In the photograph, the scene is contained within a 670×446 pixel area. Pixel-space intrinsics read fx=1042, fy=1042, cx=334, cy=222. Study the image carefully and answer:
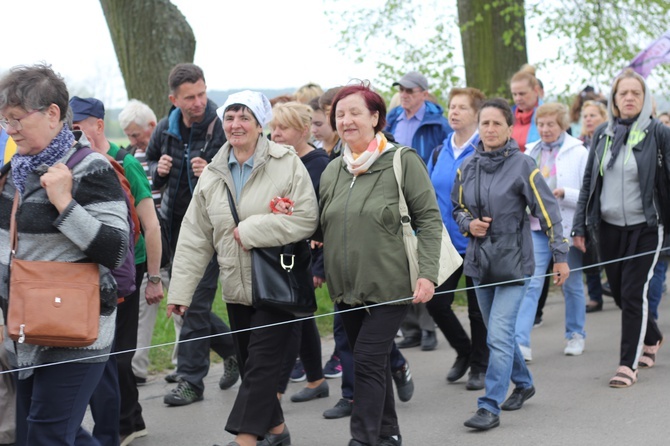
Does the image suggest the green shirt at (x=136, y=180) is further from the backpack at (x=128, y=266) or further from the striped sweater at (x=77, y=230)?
the striped sweater at (x=77, y=230)

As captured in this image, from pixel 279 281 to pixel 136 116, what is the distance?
3.41 metres

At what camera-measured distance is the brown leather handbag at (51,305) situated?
430cm

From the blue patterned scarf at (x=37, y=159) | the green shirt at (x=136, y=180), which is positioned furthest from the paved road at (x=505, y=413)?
the blue patterned scarf at (x=37, y=159)

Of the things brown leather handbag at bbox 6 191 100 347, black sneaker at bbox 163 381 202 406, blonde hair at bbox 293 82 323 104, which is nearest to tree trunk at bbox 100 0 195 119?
blonde hair at bbox 293 82 323 104

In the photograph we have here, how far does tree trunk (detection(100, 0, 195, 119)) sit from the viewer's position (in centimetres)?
1188

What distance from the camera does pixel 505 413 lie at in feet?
22.2

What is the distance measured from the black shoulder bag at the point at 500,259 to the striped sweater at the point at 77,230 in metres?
2.75

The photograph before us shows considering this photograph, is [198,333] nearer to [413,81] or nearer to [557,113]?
[413,81]

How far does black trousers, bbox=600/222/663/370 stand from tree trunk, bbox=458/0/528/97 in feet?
25.2

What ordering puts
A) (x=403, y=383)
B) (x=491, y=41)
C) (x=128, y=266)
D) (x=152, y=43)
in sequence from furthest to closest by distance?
(x=491, y=41) < (x=152, y=43) < (x=403, y=383) < (x=128, y=266)

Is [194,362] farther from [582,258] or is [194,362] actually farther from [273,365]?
[582,258]

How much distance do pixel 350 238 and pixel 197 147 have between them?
97.3 inches

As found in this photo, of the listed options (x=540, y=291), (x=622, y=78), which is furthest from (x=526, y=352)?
(x=622, y=78)

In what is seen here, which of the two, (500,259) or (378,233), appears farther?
(500,259)
